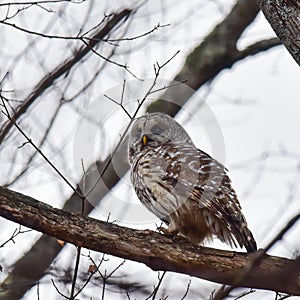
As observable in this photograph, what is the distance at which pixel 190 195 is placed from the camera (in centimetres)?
540

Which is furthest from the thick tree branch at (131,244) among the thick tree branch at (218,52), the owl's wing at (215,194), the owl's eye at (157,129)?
the thick tree branch at (218,52)

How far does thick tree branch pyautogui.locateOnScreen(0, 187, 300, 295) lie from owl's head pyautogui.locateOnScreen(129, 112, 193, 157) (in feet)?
7.66

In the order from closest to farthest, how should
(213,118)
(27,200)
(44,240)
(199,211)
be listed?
1. (27,200)
2. (199,211)
3. (44,240)
4. (213,118)

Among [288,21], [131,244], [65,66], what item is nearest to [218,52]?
[65,66]

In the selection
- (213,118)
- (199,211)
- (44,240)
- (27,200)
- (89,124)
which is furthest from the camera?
(213,118)

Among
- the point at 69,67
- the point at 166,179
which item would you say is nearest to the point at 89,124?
the point at 69,67

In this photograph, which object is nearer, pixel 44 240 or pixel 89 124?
pixel 44 240

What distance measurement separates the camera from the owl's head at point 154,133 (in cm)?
652

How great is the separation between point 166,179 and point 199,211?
1.37 feet

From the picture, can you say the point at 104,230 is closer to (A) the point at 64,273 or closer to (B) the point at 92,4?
A: (A) the point at 64,273

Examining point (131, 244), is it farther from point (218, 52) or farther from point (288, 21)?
point (218, 52)

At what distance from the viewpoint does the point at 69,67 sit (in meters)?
7.79

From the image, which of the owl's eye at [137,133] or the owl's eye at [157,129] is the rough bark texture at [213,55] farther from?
the owl's eye at [157,129]

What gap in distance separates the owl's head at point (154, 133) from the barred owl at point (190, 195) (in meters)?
0.37
